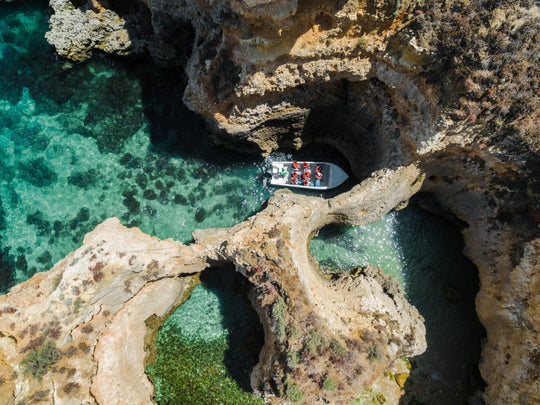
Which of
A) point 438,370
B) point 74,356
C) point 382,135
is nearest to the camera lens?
point 74,356

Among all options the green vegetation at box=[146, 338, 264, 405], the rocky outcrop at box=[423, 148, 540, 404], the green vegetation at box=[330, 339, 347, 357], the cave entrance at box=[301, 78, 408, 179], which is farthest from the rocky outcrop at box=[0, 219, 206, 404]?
the rocky outcrop at box=[423, 148, 540, 404]

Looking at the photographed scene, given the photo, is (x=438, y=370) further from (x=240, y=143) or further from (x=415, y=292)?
(x=240, y=143)

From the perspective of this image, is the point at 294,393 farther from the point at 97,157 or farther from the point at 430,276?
the point at 97,157

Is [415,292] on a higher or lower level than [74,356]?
higher

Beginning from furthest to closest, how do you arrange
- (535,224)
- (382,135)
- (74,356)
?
(382,135) < (535,224) < (74,356)

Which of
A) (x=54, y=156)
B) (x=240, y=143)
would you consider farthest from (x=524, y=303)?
(x=54, y=156)

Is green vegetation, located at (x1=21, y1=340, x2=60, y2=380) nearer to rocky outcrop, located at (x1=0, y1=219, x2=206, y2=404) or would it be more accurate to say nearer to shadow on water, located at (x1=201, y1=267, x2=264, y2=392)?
rocky outcrop, located at (x1=0, y1=219, x2=206, y2=404)
